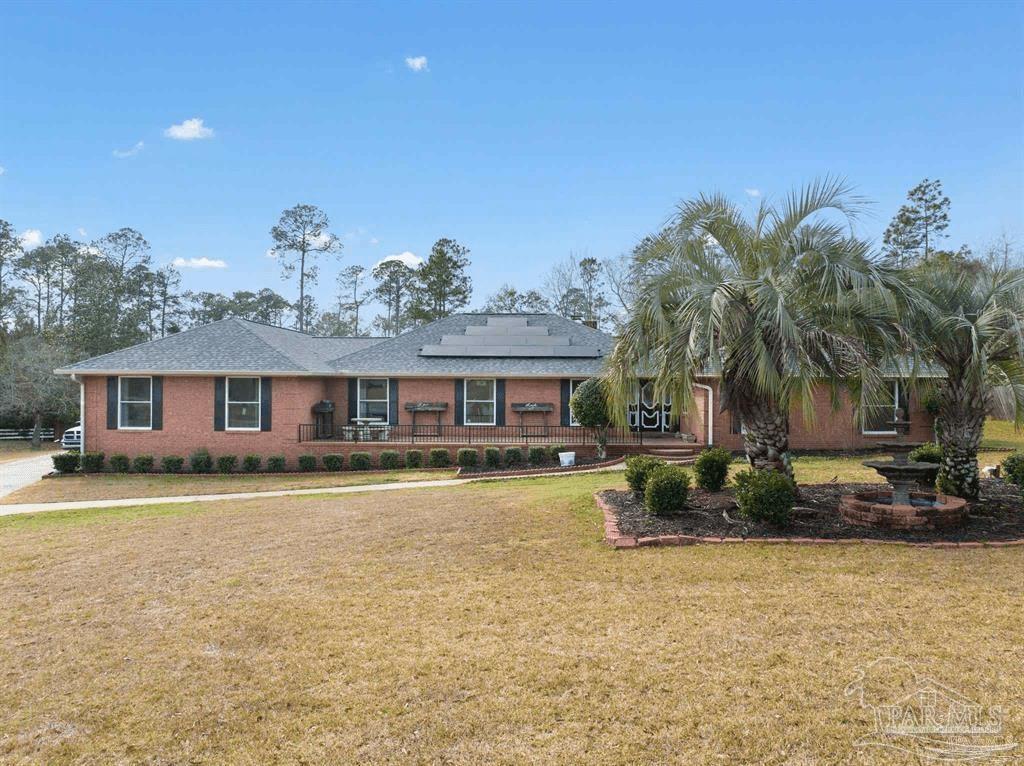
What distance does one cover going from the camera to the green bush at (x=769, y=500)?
7227 mm

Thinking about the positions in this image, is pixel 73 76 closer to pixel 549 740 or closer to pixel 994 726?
pixel 549 740

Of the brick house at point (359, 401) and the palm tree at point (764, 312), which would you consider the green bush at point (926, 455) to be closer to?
the palm tree at point (764, 312)

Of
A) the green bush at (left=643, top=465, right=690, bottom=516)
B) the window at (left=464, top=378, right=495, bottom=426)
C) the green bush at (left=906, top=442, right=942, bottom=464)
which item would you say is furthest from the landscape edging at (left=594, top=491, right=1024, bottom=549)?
the window at (left=464, top=378, right=495, bottom=426)

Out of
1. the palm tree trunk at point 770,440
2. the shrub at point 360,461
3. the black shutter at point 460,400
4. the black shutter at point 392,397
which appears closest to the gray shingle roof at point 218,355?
the black shutter at point 392,397

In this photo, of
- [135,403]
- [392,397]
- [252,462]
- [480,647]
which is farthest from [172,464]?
[480,647]

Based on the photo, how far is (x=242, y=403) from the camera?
18.1m

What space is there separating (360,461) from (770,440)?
12.4m

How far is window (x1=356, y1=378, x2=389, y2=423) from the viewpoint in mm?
19766

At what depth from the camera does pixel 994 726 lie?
3.11 metres

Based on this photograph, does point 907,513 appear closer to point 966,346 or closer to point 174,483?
point 966,346

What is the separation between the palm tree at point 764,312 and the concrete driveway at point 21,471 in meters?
16.4

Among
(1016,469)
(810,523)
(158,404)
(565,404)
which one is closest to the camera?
(810,523)

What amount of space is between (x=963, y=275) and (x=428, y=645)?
A: 31.9 feet

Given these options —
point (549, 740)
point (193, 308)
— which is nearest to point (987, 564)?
point (549, 740)
